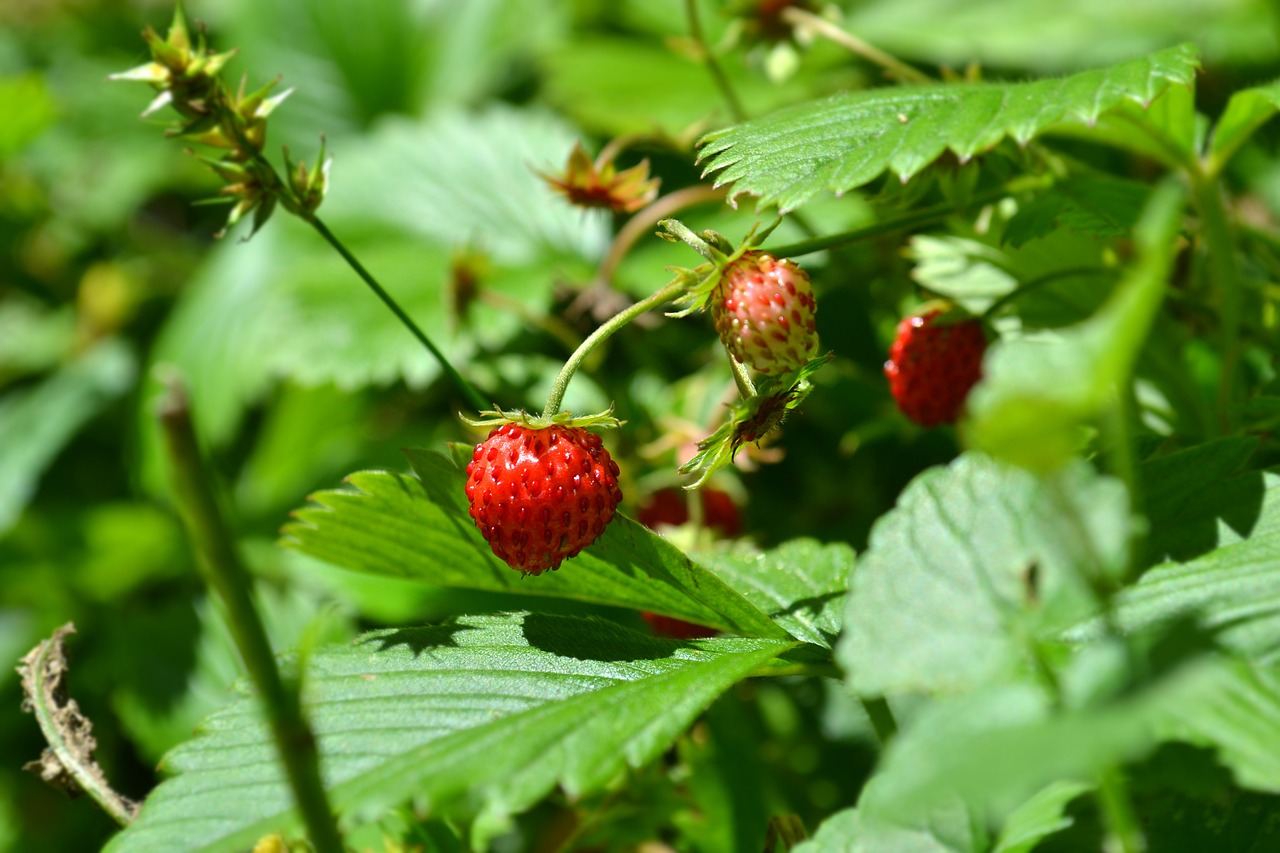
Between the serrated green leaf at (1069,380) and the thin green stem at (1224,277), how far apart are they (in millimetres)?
664

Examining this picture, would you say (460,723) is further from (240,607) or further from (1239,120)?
(1239,120)

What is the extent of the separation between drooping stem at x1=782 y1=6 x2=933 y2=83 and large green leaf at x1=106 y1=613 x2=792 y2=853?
674 millimetres

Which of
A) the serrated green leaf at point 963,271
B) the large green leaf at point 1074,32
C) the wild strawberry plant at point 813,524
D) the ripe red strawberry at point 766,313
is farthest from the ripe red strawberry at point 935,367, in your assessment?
the large green leaf at point 1074,32

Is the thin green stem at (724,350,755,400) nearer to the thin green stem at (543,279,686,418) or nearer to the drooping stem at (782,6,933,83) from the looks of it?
the thin green stem at (543,279,686,418)

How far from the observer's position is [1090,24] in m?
2.32

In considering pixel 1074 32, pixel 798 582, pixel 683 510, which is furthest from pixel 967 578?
pixel 1074 32

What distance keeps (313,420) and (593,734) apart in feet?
5.33

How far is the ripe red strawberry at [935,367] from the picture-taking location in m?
1.09

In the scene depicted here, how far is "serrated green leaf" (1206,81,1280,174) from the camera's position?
100 cm

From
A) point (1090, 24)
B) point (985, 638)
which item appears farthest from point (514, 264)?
point (985, 638)

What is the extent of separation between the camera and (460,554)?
103 centimetres

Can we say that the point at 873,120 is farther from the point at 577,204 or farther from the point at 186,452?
the point at 186,452

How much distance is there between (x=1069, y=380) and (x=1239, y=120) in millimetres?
741

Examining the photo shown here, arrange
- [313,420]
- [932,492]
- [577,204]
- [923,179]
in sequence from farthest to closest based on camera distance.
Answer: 1. [313,420]
2. [577,204]
3. [923,179]
4. [932,492]
